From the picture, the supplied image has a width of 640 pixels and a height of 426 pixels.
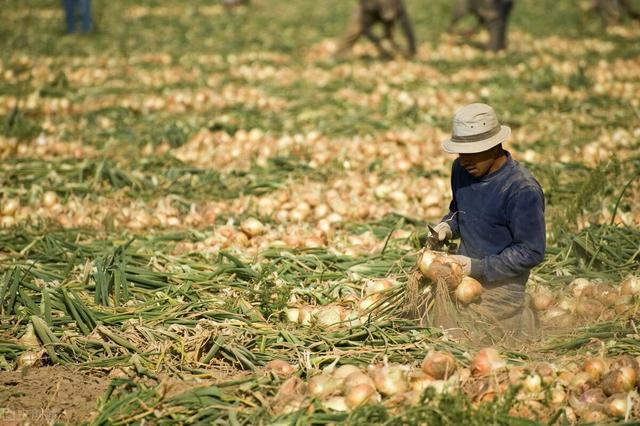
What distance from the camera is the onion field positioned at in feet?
10.1

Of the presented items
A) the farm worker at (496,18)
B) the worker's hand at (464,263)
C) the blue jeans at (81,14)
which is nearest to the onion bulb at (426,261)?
the worker's hand at (464,263)

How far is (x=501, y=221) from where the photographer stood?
3482 mm

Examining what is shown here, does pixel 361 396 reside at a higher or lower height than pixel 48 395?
higher

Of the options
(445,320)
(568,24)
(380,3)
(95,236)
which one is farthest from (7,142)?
(568,24)

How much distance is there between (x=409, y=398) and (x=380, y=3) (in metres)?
8.20

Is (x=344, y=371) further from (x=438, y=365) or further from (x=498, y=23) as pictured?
(x=498, y=23)

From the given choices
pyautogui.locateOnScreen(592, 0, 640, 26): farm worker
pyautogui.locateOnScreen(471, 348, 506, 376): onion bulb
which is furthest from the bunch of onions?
pyautogui.locateOnScreen(592, 0, 640, 26): farm worker

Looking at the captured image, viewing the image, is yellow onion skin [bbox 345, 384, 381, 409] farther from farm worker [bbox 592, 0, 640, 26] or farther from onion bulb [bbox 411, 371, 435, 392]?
farm worker [bbox 592, 0, 640, 26]

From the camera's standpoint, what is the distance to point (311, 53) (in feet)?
38.2

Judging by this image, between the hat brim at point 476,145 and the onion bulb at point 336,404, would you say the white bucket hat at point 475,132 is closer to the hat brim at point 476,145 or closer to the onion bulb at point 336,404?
the hat brim at point 476,145

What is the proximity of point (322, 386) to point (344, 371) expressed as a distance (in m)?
0.14

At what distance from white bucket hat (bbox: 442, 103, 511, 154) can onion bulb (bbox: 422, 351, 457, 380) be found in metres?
0.91

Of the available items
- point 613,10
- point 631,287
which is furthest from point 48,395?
point 613,10

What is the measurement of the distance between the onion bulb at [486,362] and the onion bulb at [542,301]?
679 mm
